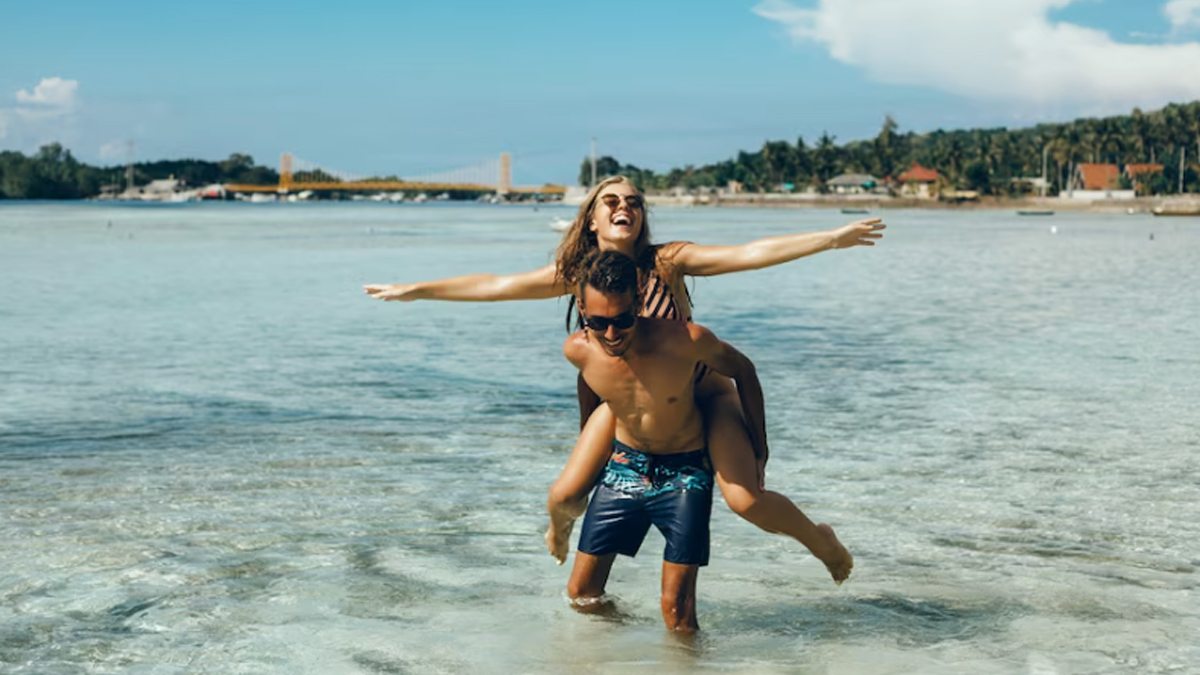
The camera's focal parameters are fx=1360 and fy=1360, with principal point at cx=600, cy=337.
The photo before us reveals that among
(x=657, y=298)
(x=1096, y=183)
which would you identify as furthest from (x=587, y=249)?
(x=1096, y=183)

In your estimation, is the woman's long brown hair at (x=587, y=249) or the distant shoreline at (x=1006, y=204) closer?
the woman's long brown hair at (x=587, y=249)

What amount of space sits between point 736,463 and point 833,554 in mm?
910

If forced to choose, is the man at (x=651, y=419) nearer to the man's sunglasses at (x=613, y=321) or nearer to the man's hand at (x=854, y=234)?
the man's sunglasses at (x=613, y=321)

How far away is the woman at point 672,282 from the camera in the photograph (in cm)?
576

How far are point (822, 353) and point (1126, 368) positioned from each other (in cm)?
446

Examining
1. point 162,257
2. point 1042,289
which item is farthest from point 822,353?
point 162,257

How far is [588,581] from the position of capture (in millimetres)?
6629

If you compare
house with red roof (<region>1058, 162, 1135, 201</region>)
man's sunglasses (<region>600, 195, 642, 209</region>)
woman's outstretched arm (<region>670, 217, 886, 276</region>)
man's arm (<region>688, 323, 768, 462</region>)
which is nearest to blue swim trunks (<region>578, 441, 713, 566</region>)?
man's arm (<region>688, 323, 768, 462</region>)

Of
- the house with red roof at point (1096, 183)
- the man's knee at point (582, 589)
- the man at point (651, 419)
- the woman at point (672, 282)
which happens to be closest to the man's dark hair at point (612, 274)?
the man at point (651, 419)

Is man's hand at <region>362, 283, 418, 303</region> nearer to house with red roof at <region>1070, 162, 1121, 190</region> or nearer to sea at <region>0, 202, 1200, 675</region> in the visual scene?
sea at <region>0, 202, 1200, 675</region>

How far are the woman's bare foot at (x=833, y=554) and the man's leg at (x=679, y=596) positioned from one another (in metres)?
0.61

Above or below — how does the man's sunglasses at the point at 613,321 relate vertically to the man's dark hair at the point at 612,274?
below

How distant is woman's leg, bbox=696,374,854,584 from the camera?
19.3ft

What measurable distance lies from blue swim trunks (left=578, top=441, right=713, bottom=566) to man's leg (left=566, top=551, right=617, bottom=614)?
33cm
